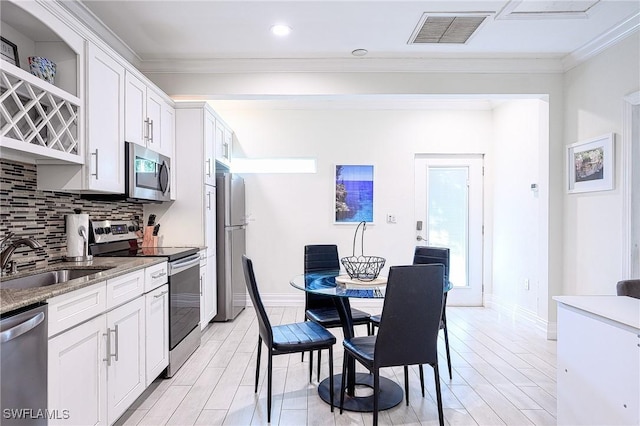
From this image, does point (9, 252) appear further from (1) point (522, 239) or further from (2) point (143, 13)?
(1) point (522, 239)

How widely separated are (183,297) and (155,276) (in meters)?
0.55

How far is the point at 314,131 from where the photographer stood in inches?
200

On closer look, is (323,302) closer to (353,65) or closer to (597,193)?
(353,65)

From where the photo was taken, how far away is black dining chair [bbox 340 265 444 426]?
198cm

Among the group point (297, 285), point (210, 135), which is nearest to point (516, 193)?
point (297, 285)

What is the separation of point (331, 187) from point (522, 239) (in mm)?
2428

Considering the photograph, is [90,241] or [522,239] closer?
[90,241]

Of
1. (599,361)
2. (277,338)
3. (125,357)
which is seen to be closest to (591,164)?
(599,361)

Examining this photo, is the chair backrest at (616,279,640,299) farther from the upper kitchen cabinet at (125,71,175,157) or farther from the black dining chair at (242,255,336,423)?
the upper kitchen cabinet at (125,71,175,157)

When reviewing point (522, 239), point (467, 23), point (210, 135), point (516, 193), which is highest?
point (467, 23)

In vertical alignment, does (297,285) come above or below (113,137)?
below

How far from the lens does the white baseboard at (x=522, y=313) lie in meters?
3.74

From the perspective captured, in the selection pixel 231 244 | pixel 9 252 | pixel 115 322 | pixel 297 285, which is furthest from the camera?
pixel 231 244

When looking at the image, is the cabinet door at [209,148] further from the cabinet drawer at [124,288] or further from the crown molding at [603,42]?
the crown molding at [603,42]
